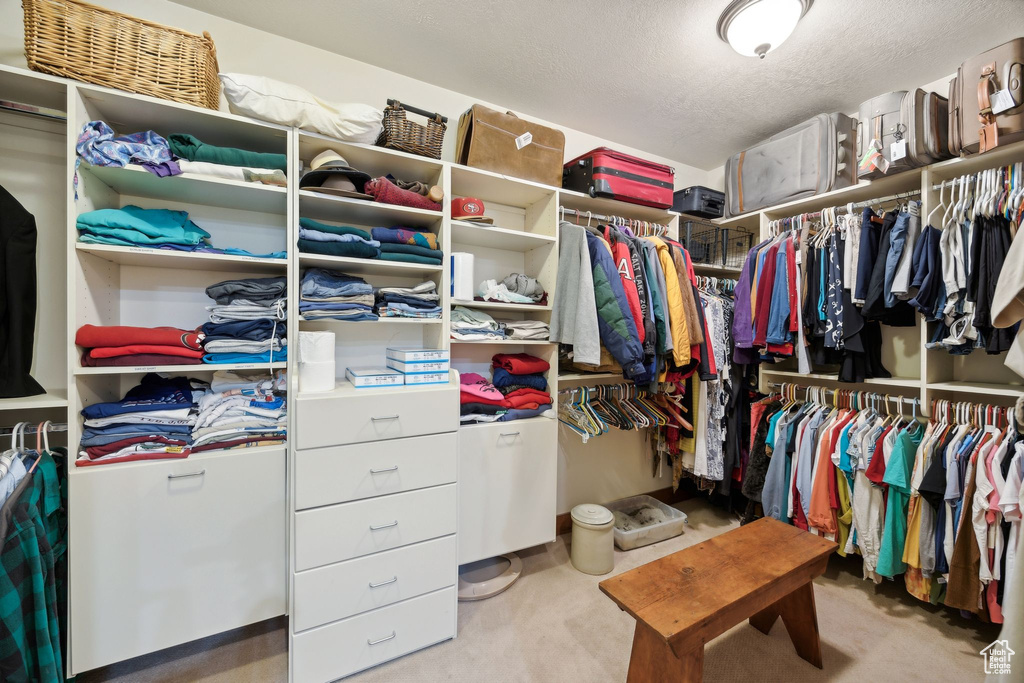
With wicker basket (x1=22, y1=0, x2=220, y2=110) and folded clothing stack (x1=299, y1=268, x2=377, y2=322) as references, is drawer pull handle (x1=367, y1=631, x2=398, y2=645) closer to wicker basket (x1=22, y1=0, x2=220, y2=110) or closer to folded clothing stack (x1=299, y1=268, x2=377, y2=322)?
folded clothing stack (x1=299, y1=268, x2=377, y2=322)

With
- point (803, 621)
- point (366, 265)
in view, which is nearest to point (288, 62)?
point (366, 265)

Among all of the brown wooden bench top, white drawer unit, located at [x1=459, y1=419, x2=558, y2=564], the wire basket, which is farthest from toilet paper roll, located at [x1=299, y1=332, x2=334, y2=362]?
the wire basket

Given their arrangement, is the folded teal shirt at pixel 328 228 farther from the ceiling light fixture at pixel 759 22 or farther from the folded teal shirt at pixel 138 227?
the ceiling light fixture at pixel 759 22

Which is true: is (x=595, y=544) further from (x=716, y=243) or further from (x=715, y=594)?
(x=716, y=243)

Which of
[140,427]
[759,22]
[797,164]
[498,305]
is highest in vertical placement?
[759,22]

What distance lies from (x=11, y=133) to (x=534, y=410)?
231 cm

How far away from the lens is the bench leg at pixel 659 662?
1.18 m

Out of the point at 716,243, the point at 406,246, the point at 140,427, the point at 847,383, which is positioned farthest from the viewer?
the point at 716,243

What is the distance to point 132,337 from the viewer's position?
4.61 ft

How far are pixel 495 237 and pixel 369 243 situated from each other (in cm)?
67

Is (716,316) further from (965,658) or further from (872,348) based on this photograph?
(965,658)

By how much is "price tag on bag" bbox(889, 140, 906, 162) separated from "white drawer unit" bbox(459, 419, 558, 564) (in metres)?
1.99

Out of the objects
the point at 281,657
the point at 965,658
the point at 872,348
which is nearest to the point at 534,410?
the point at 281,657

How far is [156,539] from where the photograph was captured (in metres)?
1.40
